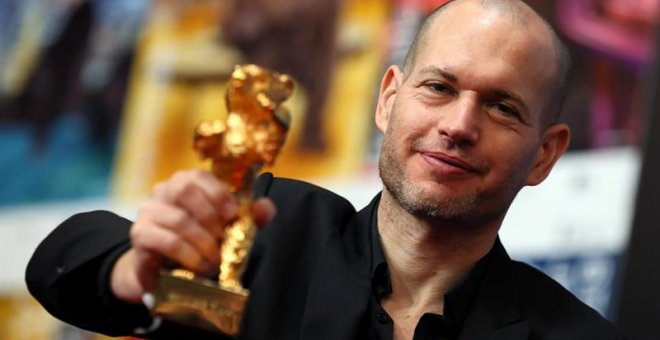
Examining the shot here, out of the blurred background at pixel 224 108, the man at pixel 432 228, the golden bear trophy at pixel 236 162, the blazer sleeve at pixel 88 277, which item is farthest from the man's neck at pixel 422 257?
the blurred background at pixel 224 108

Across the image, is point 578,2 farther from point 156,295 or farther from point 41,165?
point 156,295

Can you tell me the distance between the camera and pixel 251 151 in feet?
3.02

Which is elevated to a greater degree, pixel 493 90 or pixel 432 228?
pixel 493 90

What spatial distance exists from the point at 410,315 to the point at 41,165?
161 cm

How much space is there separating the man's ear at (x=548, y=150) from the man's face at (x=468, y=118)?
0.17 ft

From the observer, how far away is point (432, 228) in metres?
1.26

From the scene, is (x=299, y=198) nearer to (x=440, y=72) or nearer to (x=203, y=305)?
(x=440, y=72)

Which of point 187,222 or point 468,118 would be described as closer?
point 187,222

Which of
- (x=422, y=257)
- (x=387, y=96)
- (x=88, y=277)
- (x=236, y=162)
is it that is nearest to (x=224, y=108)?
(x=387, y=96)

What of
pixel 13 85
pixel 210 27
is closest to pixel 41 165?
pixel 13 85

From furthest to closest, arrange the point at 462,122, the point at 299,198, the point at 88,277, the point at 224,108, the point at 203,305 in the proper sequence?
the point at 224,108 → the point at 299,198 → the point at 462,122 → the point at 88,277 → the point at 203,305

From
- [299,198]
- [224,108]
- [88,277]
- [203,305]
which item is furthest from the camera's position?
[224,108]

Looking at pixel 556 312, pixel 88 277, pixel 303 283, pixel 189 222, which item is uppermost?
pixel 189 222

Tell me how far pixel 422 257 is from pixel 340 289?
0.30ft
